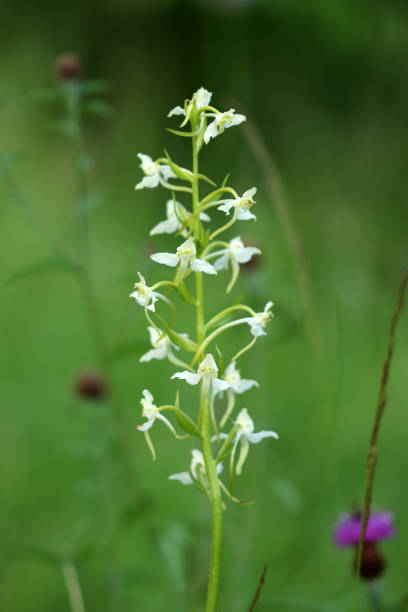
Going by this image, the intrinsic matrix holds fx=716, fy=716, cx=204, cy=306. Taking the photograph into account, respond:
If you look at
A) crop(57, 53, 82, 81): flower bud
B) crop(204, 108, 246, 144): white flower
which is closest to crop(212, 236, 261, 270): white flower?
crop(204, 108, 246, 144): white flower

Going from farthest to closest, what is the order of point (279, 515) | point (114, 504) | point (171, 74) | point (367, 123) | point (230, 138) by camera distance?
point (171, 74), point (230, 138), point (367, 123), point (279, 515), point (114, 504)

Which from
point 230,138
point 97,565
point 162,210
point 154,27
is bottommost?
point 97,565

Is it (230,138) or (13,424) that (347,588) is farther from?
(230,138)

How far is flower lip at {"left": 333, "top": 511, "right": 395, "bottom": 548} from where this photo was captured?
0.95 metres

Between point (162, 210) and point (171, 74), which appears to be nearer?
point (162, 210)

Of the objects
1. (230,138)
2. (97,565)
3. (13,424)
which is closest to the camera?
(97,565)

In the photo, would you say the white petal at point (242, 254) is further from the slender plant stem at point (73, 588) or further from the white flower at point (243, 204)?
the slender plant stem at point (73, 588)

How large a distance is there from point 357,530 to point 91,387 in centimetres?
57

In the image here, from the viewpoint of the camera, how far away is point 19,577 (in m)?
1.50

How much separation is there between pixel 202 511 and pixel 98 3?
3.42 m

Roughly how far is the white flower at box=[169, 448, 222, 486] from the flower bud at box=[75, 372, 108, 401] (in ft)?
2.23

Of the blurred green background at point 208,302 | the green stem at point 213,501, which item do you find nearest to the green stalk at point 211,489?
the green stem at point 213,501

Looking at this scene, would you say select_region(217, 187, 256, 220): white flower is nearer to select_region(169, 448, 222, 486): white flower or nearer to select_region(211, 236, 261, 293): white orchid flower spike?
select_region(211, 236, 261, 293): white orchid flower spike

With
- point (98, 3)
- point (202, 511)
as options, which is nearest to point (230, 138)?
point (202, 511)
